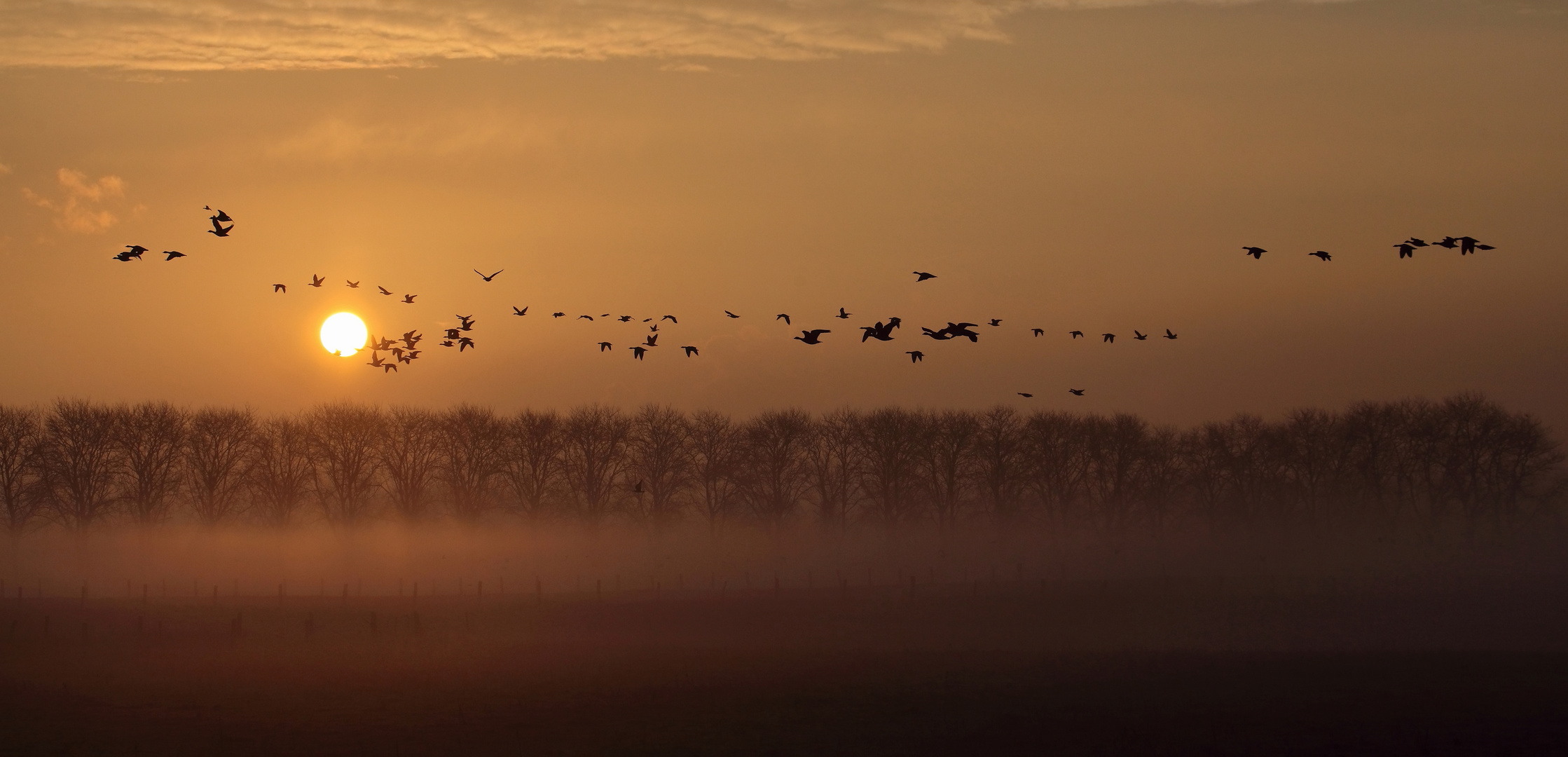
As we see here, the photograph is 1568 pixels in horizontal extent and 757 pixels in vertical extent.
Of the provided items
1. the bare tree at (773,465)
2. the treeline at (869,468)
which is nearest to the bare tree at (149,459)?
the treeline at (869,468)

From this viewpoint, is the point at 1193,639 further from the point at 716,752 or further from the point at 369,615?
the point at 369,615

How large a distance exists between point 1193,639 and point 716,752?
33.5 meters

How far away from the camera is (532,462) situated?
310 feet

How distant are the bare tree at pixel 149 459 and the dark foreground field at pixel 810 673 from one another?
54.4ft

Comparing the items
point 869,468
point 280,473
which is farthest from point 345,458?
point 869,468

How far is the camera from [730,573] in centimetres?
8906

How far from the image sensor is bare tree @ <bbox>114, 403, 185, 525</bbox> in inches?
3354

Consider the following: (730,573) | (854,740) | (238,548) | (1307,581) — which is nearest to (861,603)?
(730,573)

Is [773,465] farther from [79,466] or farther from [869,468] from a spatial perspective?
[79,466]

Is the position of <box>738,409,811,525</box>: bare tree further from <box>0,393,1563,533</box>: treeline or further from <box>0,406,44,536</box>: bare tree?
<box>0,406,44,536</box>: bare tree

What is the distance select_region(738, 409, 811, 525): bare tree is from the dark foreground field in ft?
66.1

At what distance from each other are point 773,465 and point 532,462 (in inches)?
745

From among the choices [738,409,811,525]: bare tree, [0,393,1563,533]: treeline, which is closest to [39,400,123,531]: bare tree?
[0,393,1563,533]: treeline

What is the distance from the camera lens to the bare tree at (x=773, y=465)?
95750mm
